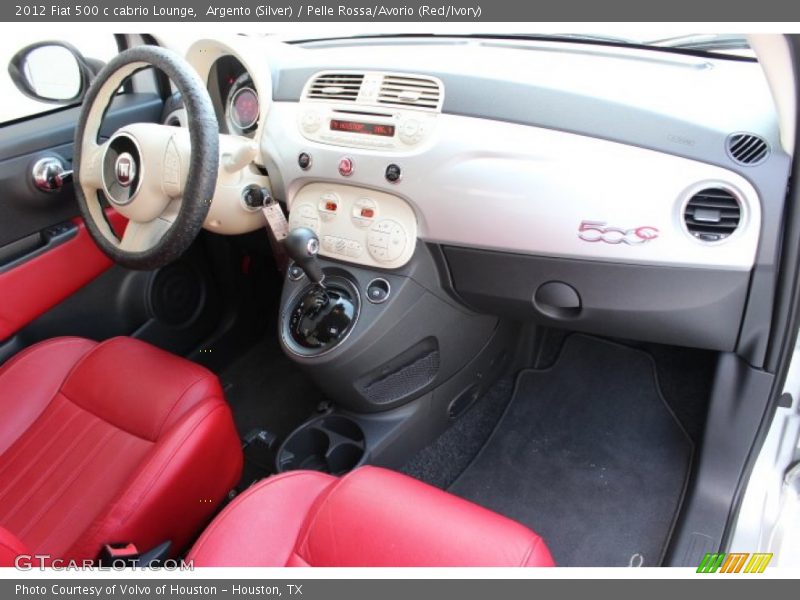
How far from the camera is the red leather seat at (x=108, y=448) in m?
1.17

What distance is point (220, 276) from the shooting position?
7.06ft

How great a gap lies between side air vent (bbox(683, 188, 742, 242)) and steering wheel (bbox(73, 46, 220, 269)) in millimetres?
900

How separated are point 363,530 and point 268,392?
1.19 metres

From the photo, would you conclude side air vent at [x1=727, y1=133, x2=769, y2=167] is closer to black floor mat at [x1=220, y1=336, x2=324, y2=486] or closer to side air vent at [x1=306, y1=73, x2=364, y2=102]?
side air vent at [x1=306, y1=73, x2=364, y2=102]

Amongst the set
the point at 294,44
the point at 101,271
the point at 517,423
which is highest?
the point at 294,44

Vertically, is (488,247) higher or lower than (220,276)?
higher

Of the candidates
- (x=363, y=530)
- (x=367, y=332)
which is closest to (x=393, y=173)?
(x=367, y=332)

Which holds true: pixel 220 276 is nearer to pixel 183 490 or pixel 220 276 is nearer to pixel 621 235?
pixel 183 490

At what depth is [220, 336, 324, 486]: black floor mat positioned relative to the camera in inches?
79.2

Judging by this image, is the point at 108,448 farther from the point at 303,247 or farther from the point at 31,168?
the point at 31,168

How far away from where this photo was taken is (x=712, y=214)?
1187 mm

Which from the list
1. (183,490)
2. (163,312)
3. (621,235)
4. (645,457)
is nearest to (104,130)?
(163,312)

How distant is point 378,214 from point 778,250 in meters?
0.82

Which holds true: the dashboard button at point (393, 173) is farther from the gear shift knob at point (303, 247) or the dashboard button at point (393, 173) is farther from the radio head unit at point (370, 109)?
the gear shift knob at point (303, 247)
